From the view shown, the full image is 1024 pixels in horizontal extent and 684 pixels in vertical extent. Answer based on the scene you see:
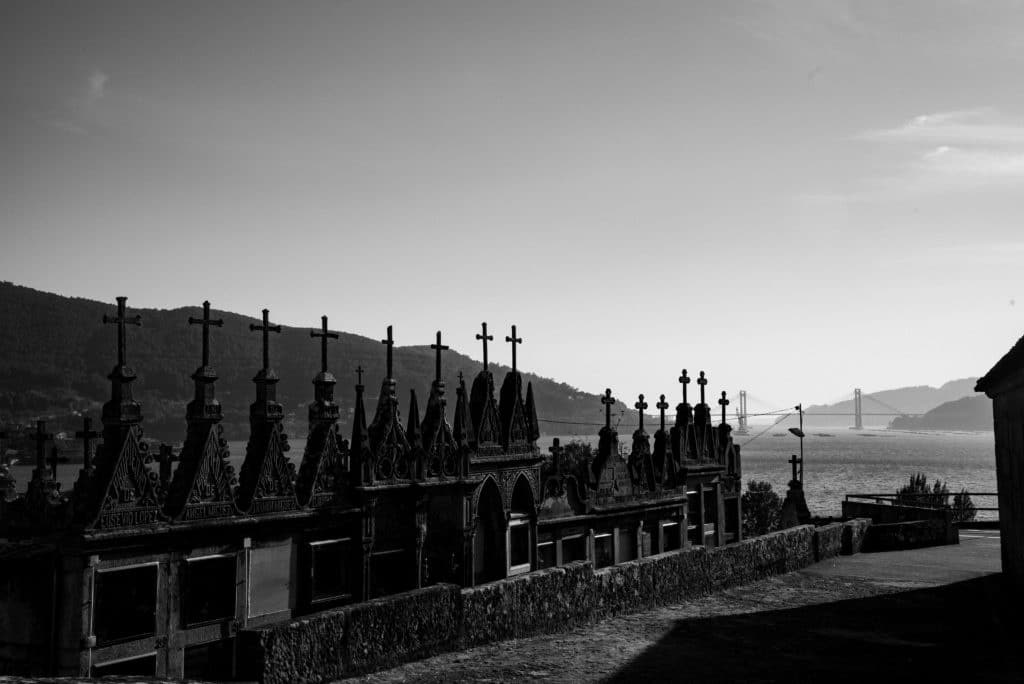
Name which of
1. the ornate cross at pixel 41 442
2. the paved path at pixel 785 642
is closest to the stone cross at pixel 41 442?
the ornate cross at pixel 41 442

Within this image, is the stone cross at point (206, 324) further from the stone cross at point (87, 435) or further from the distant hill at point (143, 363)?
the distant hill at point (143, 363)

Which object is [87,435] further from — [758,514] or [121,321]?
[758,514]

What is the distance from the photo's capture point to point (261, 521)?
50.1ft

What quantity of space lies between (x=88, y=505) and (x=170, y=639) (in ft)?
7.68

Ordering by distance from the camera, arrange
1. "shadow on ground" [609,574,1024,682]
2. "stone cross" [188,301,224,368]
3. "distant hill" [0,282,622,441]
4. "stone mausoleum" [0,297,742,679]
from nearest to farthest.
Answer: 1. "shadow on ground" [609,574,1024,682]
2. "stone mausoleum" [0,297,742,679]
3. "stone cross" [188,301,224,368]
4. "distant hill" [0,282,622,441]

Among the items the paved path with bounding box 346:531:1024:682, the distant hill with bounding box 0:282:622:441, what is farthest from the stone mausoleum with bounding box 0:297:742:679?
the distant hill with bounding box 0:282:622:441

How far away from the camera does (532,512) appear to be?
2244 cm

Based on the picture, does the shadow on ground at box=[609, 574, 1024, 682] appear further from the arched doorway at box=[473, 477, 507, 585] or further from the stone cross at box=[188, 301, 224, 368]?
the stone cross at box=[188, 301, 224, 368]

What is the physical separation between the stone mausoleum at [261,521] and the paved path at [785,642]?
4500 millimetres

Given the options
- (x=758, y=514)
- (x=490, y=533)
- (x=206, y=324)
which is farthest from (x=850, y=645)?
(x=758, y=514)

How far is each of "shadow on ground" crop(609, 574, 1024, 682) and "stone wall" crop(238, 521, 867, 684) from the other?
128 centimetres

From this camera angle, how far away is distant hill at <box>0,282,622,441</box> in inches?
5079

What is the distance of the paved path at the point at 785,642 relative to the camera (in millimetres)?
11141

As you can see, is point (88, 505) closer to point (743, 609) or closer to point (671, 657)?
point (671, 657)
